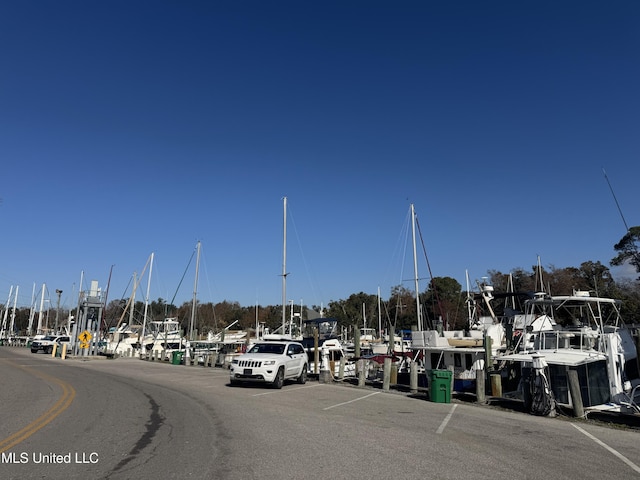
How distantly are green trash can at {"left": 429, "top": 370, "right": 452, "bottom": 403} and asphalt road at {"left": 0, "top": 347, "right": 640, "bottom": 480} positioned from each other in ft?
1.58

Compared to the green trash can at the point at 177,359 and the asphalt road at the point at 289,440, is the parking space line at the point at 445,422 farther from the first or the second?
the green trash can at the point at 177,359

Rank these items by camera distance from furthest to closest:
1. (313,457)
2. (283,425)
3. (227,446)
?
(283,425) < (227,446) < (313,457)

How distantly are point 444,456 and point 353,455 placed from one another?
1.52 m

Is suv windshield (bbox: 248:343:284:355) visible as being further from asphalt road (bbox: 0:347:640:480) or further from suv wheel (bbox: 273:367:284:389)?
asphalt road (bbox: 0:347:640:480)

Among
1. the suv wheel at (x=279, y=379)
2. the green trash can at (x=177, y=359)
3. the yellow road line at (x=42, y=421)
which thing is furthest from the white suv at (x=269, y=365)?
the green trash can at (x=177, y=359)

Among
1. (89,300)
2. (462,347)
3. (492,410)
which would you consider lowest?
(492,410)

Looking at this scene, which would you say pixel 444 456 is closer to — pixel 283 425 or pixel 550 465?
pixel 550 465

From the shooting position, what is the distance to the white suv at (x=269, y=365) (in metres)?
17.7

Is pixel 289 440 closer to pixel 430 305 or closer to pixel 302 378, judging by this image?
pixel 302 378

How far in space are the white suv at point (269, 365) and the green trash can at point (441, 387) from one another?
5963 mm

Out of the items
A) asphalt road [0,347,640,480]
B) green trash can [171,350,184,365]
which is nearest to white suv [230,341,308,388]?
asphalt road [0,347,640,480]

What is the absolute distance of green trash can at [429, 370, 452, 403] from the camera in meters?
15.3

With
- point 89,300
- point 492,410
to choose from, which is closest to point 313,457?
point 492,410

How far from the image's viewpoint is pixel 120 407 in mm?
12164
